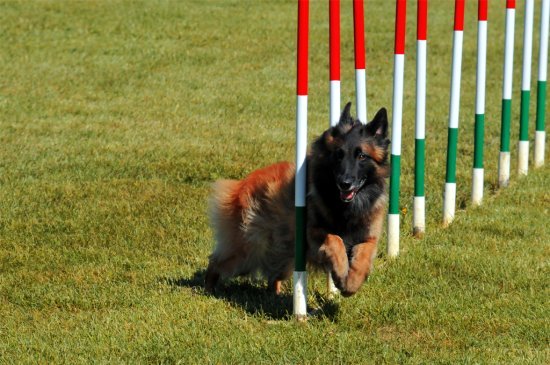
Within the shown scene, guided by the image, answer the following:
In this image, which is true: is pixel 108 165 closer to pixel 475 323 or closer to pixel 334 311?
pixel 334 311

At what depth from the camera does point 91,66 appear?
17.1 meters

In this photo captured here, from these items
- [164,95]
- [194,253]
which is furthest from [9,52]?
[194,253]

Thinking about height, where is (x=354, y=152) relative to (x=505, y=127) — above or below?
above

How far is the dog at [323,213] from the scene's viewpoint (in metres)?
5.96

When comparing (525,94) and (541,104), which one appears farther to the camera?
(541,104)

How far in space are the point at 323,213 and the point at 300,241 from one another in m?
0.24

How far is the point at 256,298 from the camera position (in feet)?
21.7

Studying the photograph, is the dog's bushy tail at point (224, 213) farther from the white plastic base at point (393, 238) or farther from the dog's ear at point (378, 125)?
the white plastic base at point (393, 238)

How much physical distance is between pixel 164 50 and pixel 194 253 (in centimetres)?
1073

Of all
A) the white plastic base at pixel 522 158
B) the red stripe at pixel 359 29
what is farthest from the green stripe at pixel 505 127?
the red stripe at pixel 359 29

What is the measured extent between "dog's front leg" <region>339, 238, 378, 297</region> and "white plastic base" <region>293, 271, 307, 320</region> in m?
0.26

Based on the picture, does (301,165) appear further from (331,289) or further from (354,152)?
(331,289)

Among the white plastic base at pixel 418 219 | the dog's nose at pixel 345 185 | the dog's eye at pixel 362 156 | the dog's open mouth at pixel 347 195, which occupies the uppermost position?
the dog's eye at pixel 362 156

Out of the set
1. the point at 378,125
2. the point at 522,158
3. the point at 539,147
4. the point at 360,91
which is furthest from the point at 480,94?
the point at 378,125
